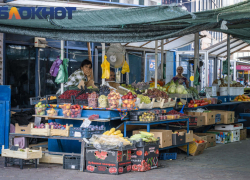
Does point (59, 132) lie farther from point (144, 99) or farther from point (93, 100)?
point (144, 99)

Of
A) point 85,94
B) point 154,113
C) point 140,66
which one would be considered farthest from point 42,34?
point 140,66

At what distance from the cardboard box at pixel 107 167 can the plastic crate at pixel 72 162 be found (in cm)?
28

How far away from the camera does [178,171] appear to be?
6.85m

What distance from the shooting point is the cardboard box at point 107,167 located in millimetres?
6395

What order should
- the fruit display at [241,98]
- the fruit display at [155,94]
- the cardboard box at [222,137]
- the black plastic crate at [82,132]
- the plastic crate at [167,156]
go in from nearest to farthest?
the black plastic crate at [82,132] < the plastic crate at [167,156] < the fruit display at [155,94] < the cardboard box at [222,137] < the fruit display at [241,98]

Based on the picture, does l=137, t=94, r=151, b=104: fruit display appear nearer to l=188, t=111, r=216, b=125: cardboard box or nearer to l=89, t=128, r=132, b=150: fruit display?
l=89, t=128, r=132, b=150: fruit display

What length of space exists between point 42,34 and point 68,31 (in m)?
0.56

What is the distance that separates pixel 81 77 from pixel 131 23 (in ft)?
10.4

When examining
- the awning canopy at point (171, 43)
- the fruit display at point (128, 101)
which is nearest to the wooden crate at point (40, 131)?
the fruit display at point (128, 101)

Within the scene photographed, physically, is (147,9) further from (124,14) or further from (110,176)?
(110,176)

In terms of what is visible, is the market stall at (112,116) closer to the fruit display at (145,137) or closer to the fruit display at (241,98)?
the fruit display at (145,137)

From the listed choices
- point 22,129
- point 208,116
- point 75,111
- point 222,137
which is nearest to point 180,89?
point 208,116

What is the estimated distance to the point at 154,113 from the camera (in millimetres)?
7637

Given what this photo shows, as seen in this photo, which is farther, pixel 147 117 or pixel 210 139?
pixel 210 139
